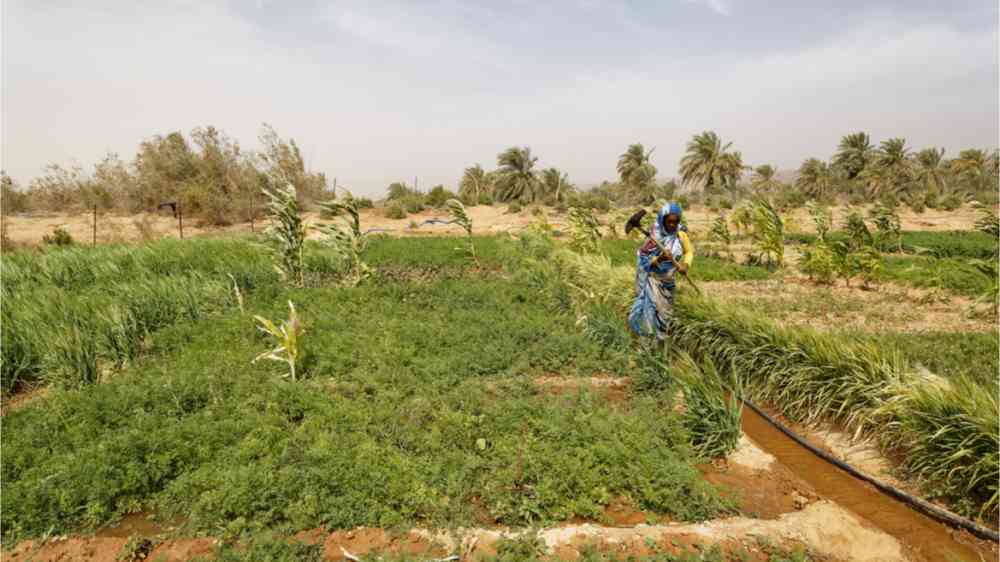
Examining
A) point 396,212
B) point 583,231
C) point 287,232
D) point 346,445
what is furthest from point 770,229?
point 396,212

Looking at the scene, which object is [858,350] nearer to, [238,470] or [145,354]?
[238,470]

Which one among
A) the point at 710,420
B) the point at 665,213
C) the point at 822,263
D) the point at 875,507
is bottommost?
the point at 875,507

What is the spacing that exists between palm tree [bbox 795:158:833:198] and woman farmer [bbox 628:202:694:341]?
37134 mm

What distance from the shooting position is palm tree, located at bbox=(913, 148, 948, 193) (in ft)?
114

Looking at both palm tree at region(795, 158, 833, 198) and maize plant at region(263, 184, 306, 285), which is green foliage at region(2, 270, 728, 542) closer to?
maize plant at region(263, 184, 306, 285)

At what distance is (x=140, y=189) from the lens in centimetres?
2347

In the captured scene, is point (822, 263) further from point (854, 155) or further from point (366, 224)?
point (854, 155)

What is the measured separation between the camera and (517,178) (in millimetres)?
36406

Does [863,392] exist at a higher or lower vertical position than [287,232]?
lower

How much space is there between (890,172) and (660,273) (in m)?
38.4

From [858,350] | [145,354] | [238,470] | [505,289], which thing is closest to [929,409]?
[858,350]

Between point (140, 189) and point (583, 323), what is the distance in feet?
85.9

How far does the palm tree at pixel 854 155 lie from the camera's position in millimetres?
36031

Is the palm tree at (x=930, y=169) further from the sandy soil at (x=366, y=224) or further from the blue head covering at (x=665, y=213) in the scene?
the blue head covering at (x=665, y=213)
